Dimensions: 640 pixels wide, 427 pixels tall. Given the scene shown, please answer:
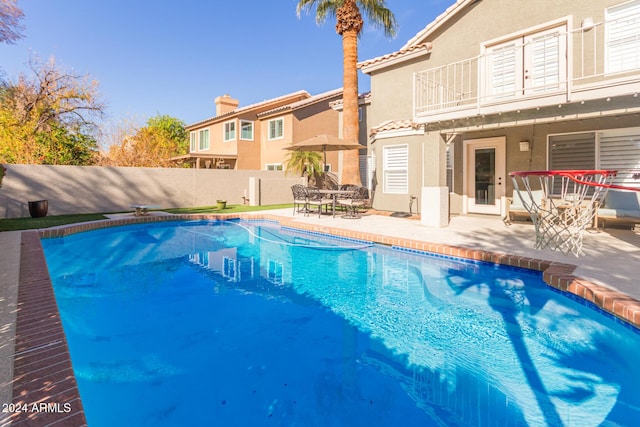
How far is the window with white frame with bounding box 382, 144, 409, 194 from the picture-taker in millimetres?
14281

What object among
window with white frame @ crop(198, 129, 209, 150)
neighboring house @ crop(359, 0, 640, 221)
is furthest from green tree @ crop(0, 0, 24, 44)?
neighboring house @ crop(359, 0, 640, 221)

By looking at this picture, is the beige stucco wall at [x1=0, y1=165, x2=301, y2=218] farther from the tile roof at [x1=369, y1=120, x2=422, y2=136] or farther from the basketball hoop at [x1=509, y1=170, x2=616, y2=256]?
the basketball hoop at [x1=509, y1=170, x2=616, y2=256]

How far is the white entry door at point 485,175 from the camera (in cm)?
1259

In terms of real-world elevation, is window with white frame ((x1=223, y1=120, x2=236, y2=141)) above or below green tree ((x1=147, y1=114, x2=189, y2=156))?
below

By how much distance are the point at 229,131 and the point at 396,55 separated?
54.8 ft

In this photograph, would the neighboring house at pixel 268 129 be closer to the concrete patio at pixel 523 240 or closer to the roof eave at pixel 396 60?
the roof eave at pixel 396 60

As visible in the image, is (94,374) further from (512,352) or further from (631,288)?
(631,288)

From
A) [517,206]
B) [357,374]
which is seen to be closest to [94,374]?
[357,374]

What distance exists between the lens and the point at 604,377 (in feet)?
11.2

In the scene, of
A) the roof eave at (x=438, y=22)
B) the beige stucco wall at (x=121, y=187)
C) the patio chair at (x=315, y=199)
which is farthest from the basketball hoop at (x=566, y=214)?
the beige stucco wall at (x=121, y=187)

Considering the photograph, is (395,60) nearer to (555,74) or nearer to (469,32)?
(469,32)

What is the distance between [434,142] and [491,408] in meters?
9.20

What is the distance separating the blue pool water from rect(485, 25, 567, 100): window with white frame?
24.5 feet

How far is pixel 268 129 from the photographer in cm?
2655
